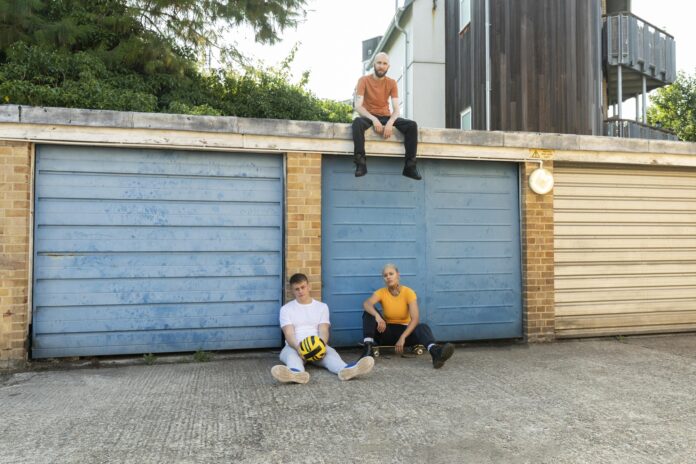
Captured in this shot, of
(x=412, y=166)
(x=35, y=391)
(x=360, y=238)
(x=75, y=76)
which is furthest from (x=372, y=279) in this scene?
(x=75, y=76)

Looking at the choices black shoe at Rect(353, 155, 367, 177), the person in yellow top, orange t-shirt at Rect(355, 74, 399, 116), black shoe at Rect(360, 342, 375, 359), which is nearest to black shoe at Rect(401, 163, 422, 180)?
black shoe at Rect(353, 155, 367, 177)

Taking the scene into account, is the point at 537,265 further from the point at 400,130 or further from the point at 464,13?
the point at 464,13

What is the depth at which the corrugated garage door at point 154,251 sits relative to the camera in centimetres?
584

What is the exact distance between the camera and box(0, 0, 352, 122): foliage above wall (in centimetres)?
1087

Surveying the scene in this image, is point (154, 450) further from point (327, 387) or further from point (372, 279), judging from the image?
point (372, 279)

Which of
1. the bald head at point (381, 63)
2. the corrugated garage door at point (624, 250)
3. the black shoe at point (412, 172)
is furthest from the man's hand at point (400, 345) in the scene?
the bald head at point (381, 63)

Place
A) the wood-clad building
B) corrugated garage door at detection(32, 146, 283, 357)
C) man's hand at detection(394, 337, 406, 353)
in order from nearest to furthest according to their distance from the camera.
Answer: corrugated garage door at detection(32, 146, 283, 357) → man's hand at detection(394, 337, 406, 353) → the wood-clad building

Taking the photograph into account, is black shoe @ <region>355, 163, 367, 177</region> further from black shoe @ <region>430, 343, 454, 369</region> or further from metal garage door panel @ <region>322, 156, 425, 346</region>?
black shoe @ <region>430, 343, 454, 369</region>

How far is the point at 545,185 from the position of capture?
714cm

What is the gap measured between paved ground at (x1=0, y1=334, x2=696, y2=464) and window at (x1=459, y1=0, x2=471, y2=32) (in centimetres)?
1139

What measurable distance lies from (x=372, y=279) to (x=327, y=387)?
2.08 meters

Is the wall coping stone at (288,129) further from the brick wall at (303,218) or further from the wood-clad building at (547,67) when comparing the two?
the wood-clad building at (547,67)

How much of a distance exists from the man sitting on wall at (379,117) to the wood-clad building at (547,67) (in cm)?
757

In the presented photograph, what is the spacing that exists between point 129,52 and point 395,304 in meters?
9.07
